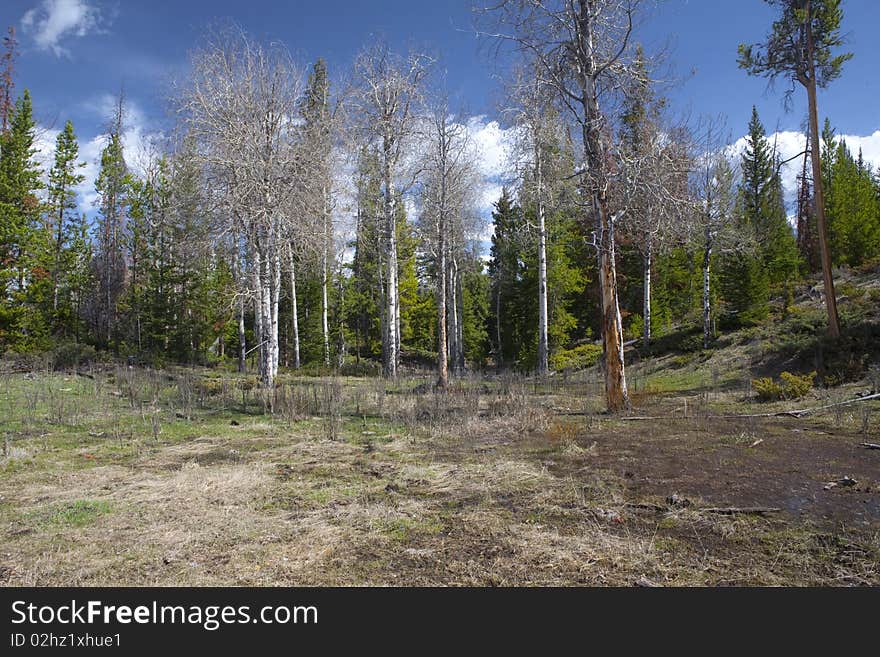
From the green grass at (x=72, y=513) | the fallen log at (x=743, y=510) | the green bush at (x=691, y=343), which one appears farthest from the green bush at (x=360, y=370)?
the fallen log at (x=743, y=510)

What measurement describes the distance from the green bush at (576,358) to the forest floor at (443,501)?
1506 centimetres

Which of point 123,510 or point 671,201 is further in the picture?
point 671,201

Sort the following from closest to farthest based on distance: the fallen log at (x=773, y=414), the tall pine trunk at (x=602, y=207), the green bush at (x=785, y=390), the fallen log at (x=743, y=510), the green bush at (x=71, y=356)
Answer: the fallen log at (x=743, y=510), the fallen log at (x=773, y=414), the tall pine trunk at (x=602, y=207), the green bush at (x=785, y=390), the green bush at (x=71, y=356)

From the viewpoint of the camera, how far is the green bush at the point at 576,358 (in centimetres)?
2475

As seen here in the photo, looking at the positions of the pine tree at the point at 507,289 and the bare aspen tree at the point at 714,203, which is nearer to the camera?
the bare aspen tree at the point at 714,203

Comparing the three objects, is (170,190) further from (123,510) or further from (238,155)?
(123,510)

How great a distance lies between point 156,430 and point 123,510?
423cm

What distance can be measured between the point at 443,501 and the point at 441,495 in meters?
0.22

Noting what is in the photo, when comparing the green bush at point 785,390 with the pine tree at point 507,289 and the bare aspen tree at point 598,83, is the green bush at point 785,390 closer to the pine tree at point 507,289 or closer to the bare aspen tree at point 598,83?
the bare aspen tree at point 598,83

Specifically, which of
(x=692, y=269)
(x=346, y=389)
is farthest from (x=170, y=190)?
(x=692, y=269)

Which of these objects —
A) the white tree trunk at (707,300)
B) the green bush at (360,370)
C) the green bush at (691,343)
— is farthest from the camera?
A: the green bush at (360,370)

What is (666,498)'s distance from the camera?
461cm

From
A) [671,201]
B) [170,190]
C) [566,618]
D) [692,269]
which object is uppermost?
[170,190]

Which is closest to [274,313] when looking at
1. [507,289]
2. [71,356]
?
[71,356]
